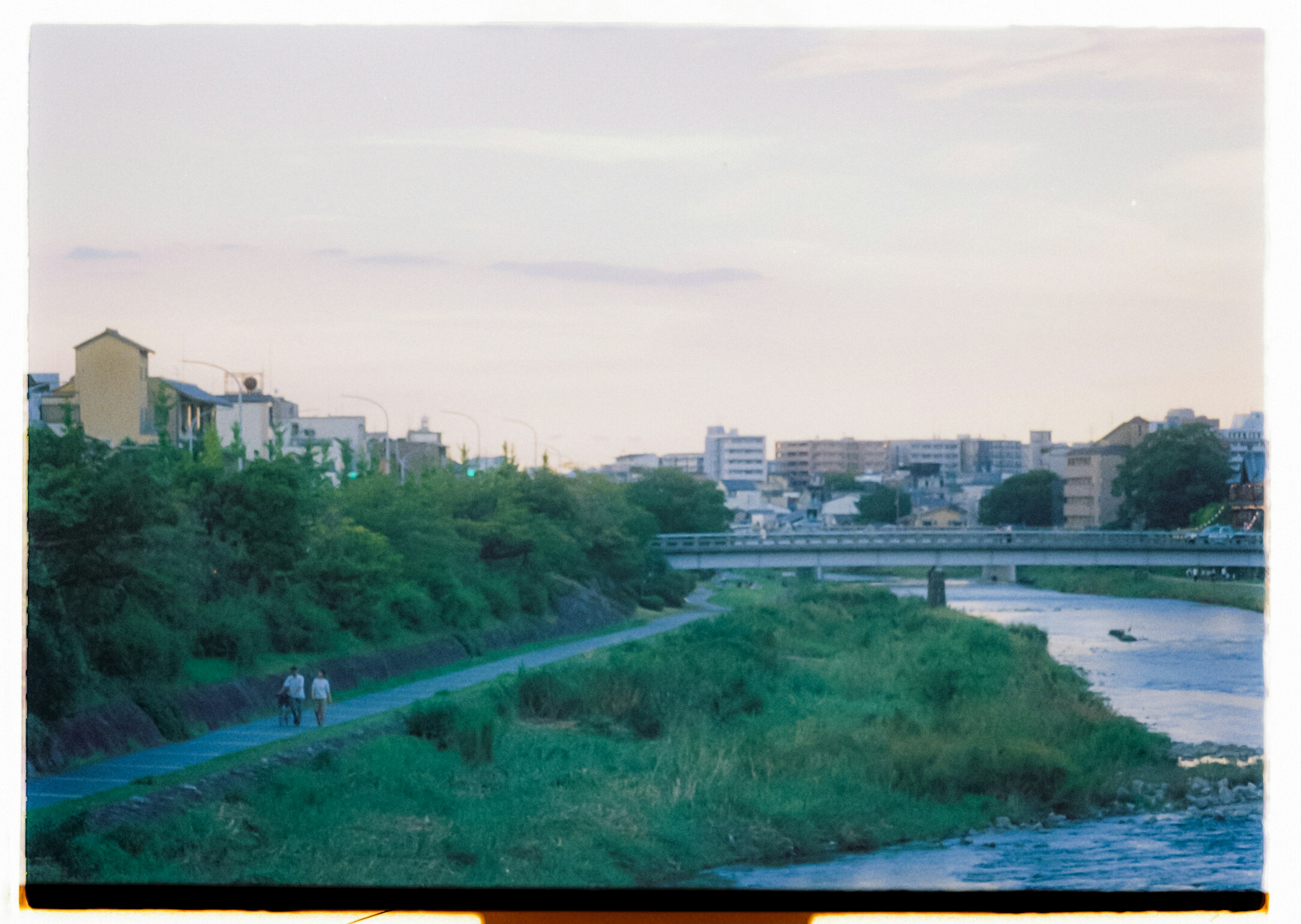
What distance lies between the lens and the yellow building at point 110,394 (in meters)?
19.7

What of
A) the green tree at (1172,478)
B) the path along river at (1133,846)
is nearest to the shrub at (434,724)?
the path along river at (1133,846)

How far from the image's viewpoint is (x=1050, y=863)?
1454 cm

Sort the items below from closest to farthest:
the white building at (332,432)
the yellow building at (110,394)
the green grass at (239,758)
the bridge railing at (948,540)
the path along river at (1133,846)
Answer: the green grass at (239,758) → the path along river at (1133,846) → the yellow building at (110,394) → the bridge railing at (948,540) → the white building at (332,432)

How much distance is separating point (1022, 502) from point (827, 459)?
5.87 m

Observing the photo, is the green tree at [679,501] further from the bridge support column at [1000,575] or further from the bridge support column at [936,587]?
the bridge support column at [1000,575]

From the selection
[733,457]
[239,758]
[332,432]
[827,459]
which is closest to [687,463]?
[733,457]

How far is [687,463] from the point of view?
27562mm

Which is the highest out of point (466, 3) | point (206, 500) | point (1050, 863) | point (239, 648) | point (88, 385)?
point (466, 3)

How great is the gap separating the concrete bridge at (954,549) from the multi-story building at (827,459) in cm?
172

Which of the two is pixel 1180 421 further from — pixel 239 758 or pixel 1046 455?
pixel 239 758

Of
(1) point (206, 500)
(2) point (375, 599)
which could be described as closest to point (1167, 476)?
(2) point (375, 599)

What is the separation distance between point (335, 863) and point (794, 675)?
12075mm

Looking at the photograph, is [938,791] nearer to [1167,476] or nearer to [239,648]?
[239,648]

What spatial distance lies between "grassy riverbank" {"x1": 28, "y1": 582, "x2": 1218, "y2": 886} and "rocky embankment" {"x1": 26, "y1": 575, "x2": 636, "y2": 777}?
149 cm
